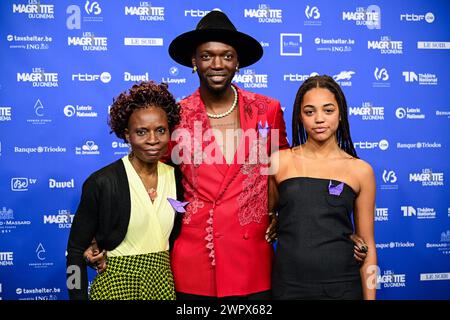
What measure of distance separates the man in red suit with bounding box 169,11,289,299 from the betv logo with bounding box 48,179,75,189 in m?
1.70

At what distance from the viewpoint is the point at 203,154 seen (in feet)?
6.39

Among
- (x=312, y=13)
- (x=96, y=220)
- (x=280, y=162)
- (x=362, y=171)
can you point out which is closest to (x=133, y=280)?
(x=96, y=220)

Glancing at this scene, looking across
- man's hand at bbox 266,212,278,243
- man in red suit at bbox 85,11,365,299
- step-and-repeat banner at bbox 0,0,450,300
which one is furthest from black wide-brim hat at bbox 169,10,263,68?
step-and-repeat banner at bbox 0,0,450,300

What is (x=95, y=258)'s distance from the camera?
5.85 ft

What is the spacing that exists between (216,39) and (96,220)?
3.01ft

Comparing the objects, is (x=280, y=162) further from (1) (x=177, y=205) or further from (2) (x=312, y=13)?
(2) (x=312, y=13)

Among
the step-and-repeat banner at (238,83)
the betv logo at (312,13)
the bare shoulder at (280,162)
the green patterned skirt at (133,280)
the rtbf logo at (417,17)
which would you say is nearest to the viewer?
the green patterned skirt at (133,280)

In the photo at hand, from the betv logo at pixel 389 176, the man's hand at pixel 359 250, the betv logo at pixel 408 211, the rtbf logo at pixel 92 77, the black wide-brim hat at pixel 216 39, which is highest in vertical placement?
the rtbf logo at pixel 92 77

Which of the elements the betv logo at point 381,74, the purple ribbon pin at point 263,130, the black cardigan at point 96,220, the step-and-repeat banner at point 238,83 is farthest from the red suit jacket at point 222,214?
the betv logo at point 381,74

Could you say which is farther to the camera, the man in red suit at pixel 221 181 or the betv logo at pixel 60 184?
the betv logo at pixel 60 184

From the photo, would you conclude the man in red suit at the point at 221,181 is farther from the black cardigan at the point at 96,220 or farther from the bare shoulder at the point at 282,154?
the black cardigan at the point at 96,220

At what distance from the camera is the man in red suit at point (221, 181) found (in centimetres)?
191

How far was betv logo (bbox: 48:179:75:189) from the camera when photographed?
3438mm
